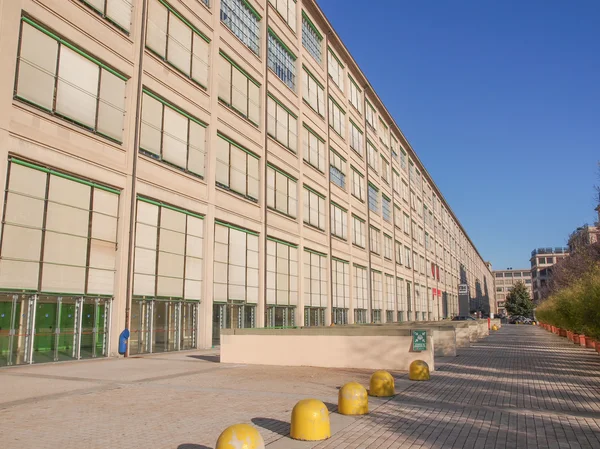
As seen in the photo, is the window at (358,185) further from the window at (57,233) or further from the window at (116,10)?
the window at (57,233)

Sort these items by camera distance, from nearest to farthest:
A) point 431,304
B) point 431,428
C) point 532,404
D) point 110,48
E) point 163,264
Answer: point 431,428, point 532,404, point 110,48, point 163,264, point 431,304

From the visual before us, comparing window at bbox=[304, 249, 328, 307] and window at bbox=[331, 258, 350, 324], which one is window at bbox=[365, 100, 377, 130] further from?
window at bbox=[304, 249, 328, 307]

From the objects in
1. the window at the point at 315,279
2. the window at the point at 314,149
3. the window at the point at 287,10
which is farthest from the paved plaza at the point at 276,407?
the window at the point at 287,10

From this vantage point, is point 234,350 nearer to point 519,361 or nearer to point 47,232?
point 47,232

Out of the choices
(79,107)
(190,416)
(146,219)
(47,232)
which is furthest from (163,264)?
(190,416)

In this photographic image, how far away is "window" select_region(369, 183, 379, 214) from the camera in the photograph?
187 feet

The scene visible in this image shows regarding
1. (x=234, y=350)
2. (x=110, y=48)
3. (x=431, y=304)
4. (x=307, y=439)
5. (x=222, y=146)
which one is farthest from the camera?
(x=431, y=304)

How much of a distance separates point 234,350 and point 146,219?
305 inches

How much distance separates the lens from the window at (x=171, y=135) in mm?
23656

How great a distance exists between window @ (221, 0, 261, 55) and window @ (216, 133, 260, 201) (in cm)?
725

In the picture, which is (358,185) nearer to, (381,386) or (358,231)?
(358,231)

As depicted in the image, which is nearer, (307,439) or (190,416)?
(307,439)

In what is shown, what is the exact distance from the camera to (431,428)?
8.20 meters

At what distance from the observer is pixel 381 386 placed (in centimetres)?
1105
